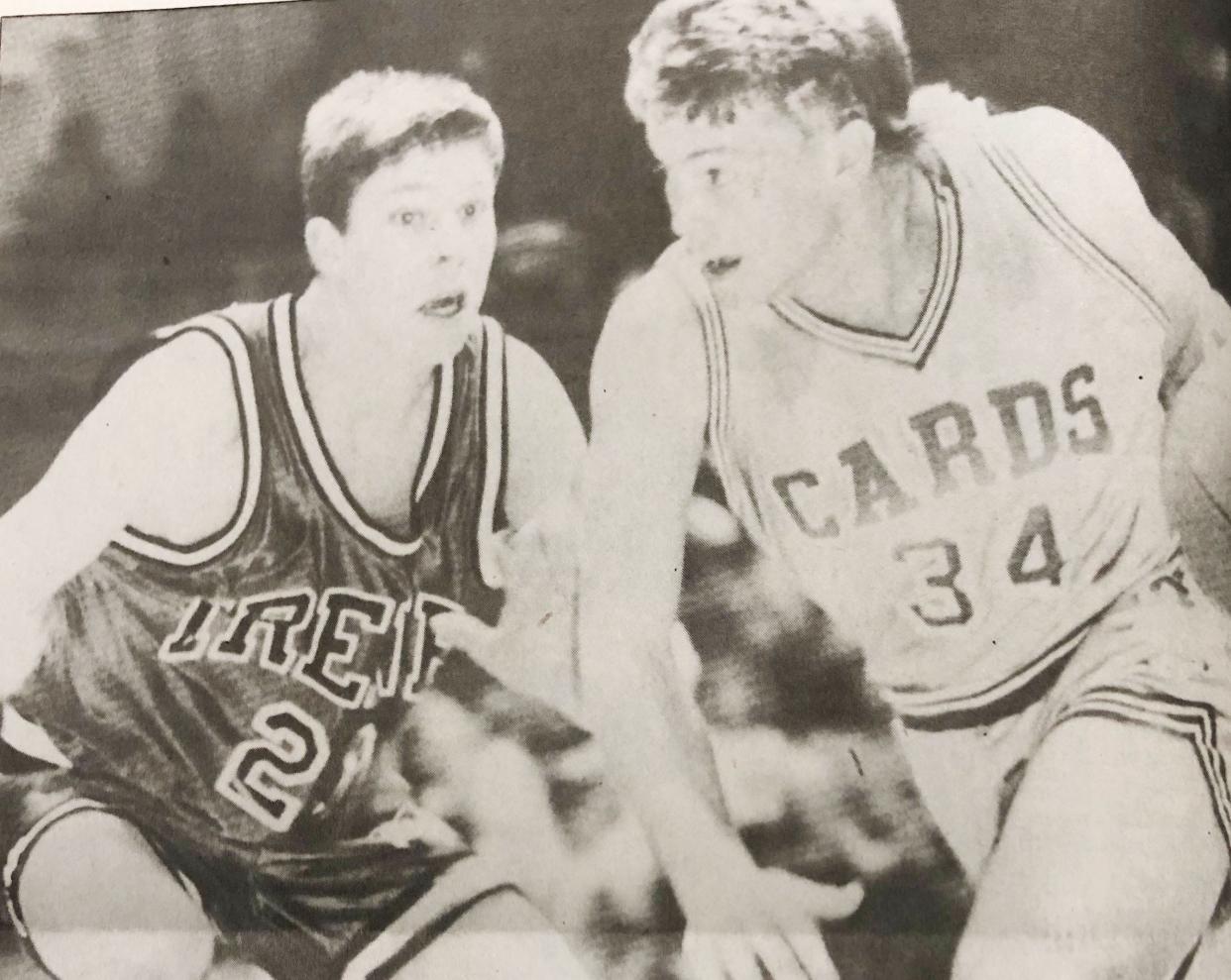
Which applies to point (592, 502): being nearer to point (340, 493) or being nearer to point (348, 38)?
point (340, 493)

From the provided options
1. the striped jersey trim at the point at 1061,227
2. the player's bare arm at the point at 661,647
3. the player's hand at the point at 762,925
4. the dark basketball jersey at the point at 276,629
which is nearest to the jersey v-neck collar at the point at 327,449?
the dark basketball jersey at the point at 276,629

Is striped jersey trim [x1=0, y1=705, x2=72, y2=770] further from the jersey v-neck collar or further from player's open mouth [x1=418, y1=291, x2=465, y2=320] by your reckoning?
player's open mouth [x1=418, y1=291, x2=465, y2=320]

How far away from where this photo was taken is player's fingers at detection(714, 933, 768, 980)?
65cm

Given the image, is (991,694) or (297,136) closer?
(991,694)

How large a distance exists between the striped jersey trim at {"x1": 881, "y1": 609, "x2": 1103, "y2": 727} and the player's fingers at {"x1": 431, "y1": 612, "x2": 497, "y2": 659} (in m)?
0.29

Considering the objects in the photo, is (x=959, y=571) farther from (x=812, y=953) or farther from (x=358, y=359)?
(x=358, y=359)

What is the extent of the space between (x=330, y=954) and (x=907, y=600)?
1.47ft

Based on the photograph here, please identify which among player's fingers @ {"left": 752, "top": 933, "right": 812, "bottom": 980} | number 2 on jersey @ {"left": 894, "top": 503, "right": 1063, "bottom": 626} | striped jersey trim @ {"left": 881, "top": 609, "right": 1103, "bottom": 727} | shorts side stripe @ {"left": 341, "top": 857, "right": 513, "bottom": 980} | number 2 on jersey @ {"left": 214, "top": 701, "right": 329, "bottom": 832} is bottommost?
player's fingers @ {"left": 752, "top": 933, "right": 812, "bottom": 980}

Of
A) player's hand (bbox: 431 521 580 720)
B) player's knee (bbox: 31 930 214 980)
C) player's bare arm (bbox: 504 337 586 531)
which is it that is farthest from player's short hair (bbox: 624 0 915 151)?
player's knee (bbox: 31 930 214 980)

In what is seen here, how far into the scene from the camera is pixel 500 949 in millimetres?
667

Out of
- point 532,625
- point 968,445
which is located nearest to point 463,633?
point 532,625

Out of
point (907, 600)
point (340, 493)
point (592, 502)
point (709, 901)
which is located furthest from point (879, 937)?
point (340, 493)

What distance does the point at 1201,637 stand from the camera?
2.18ft

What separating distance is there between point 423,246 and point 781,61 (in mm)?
291
